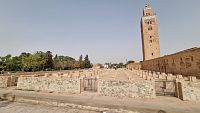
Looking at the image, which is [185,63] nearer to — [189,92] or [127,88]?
[189,92]

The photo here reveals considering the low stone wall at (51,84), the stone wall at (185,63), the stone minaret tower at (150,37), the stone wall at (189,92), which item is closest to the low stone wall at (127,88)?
the stone wall at (189,92)

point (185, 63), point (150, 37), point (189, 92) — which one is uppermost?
point (150, 37)

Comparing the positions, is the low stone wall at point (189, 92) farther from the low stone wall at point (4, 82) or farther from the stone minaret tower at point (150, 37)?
the stone minaret tower at point (150, 37)

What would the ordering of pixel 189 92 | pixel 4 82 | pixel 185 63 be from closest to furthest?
pixel 189 92, pixel 4 82, pixel 185 63

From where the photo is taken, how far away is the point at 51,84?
39.4ft

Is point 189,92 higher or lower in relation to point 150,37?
lower

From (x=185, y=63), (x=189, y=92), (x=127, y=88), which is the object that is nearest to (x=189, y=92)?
(x=189, y=92)

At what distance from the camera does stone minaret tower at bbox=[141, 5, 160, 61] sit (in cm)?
5917

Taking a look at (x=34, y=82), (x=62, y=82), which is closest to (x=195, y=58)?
(x=62, y=82)

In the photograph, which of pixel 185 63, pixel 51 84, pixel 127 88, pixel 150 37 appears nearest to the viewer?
pixel 127 88

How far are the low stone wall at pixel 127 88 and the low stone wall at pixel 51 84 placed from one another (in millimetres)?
2338

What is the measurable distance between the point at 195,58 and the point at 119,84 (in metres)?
18.0

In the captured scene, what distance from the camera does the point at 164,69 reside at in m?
35.5

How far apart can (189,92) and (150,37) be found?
181 feet
